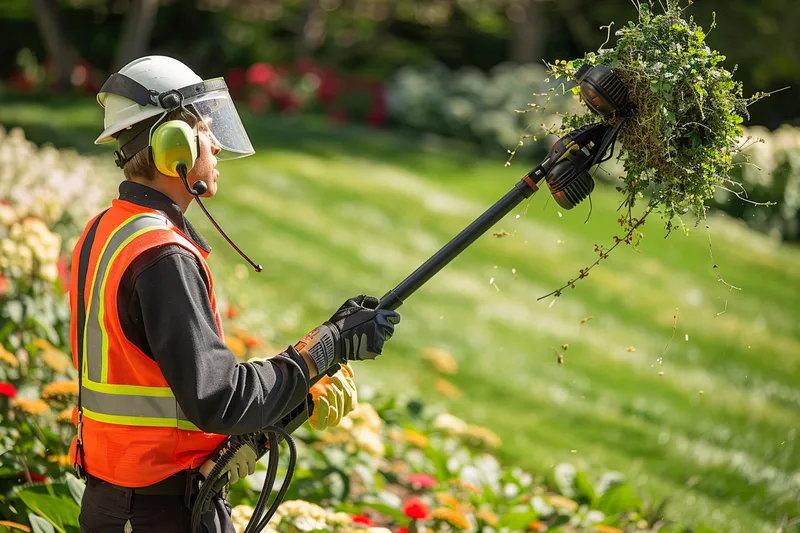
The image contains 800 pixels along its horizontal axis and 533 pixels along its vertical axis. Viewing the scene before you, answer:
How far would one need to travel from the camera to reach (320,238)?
1076 cm

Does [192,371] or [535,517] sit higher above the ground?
[535,517]

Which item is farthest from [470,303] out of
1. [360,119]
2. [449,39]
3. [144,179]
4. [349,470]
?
[449,39]

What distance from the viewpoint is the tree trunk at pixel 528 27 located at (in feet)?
69.7

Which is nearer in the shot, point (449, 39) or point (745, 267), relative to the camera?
point (745, 267)

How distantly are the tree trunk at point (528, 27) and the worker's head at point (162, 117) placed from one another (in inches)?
760

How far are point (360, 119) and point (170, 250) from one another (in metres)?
16.4

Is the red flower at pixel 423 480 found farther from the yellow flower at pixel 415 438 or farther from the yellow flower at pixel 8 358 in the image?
the yellow flower at pixel 8 358

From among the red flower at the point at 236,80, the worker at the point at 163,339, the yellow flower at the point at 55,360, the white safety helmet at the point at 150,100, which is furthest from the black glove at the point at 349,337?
the red flower at the point at 236,80

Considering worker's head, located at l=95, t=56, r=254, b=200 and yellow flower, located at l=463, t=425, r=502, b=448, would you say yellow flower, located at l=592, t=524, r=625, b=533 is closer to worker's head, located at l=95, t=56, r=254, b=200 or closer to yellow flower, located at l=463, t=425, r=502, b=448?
yellow flower, located at l=463, t=425, r=502, b=448

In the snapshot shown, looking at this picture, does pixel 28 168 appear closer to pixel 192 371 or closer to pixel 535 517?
pixel 535 517

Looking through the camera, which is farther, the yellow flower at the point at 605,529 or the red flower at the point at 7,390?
the yellow flower at the point at 605,529

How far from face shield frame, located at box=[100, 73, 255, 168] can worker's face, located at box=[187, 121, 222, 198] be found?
0.04 ft

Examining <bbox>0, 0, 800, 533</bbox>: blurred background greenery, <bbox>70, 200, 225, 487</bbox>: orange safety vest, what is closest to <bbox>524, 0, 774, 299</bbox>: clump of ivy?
<bbox>0, 0, 800, 533</bbox>: blurred background greenery

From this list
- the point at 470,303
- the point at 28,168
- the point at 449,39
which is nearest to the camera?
the point at 28,168
